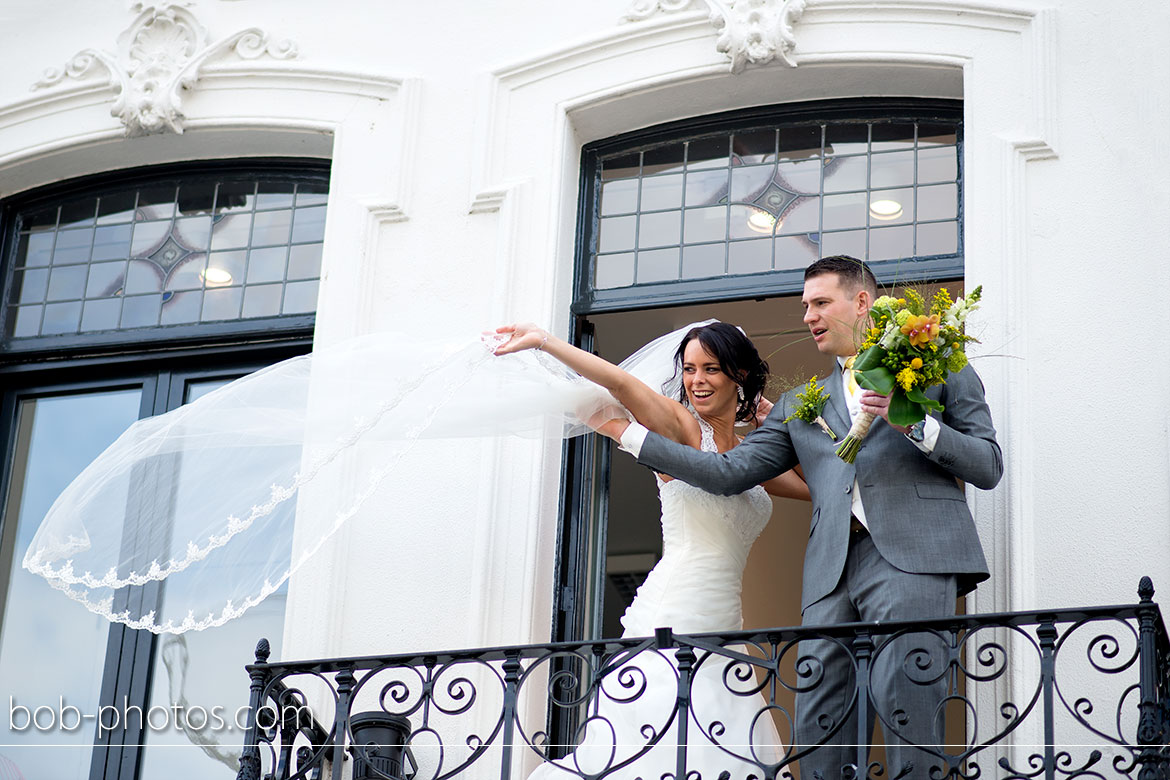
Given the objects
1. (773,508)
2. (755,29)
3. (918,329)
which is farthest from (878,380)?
(773,508)

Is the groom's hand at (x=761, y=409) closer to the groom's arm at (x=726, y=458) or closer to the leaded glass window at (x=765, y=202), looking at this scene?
the groom's arm at (x=726, y=458)

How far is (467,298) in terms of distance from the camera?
6.75 m

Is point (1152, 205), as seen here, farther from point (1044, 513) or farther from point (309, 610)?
point (309, 610)

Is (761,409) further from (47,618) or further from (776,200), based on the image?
(47,618)

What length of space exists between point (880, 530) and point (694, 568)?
746mm

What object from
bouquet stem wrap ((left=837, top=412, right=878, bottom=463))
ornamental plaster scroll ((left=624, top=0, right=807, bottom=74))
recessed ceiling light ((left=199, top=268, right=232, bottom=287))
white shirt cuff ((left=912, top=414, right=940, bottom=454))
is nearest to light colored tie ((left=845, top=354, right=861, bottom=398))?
bouquet stem wrap ((left=837, top=412, right=878, bottom=463))

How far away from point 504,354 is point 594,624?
1312 mm

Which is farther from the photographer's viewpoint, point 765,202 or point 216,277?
point 216,277

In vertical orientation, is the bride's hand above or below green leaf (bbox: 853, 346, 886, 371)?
above

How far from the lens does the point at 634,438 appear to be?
5.52 metres

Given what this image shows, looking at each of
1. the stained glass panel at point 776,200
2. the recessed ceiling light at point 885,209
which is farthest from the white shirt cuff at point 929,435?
the recessed ceiling light at point 885,209

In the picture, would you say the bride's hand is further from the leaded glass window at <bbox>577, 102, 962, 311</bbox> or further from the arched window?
the arched window

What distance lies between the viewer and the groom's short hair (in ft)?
18.4

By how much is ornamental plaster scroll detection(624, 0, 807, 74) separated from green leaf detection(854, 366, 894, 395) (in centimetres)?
214
